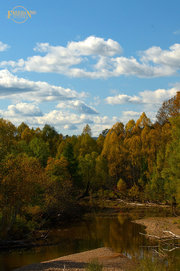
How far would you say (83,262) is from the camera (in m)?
23.6

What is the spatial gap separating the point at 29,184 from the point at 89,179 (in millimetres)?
33992

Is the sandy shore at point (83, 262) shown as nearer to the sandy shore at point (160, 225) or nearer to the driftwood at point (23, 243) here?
the driftwood at point (23, 243)

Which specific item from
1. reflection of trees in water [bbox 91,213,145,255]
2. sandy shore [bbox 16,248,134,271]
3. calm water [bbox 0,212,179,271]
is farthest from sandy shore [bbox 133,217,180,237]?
sandy shore [bbox 16,248,134,271]

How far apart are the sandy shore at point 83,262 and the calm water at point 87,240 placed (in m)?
1.44

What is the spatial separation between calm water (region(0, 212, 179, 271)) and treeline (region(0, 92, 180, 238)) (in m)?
3.48

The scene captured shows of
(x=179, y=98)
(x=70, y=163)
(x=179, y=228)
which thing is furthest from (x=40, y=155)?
(x=179, y=228)

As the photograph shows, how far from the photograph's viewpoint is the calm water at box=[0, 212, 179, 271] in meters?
25.8

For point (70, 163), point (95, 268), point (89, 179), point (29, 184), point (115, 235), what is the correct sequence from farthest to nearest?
1. point (89, 179)
2. point (70, 163)
3. point (115, 235)
4. point (29, 184)
5. point (95, 268)

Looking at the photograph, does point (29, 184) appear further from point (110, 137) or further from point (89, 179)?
point (110, 137)

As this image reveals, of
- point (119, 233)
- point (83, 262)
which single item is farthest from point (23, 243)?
point (119, 233)

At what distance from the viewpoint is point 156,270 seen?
12.9 metres

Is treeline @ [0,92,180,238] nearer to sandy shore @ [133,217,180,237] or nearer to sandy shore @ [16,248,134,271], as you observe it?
sandy shore @ [133,217,180,237]

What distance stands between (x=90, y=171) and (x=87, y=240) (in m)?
30.4

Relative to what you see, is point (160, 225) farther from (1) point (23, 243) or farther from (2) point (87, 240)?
(1) point (23, 243)
